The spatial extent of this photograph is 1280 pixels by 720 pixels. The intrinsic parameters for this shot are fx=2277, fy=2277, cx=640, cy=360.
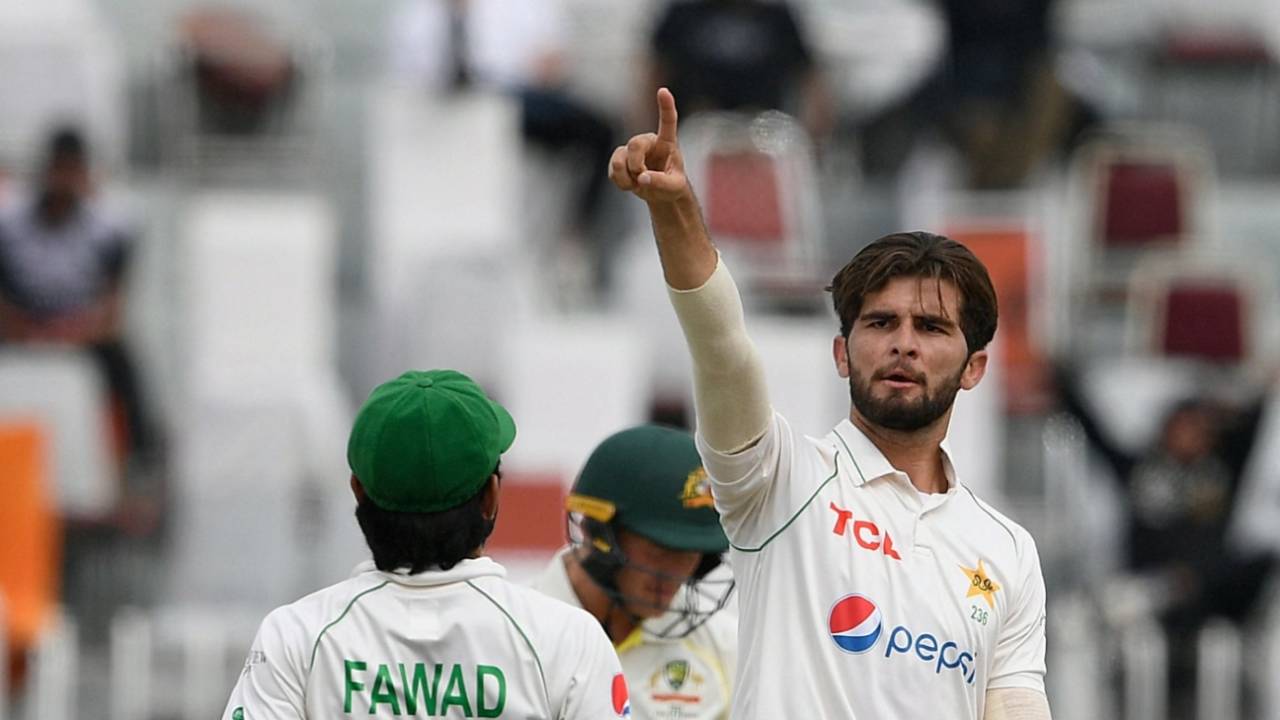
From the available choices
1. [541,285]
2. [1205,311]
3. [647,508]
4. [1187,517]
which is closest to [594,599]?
[647,508]

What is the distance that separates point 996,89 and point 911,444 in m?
7.49

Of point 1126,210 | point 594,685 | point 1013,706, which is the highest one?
point 1126,210

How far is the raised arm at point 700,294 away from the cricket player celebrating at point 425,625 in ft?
1.03

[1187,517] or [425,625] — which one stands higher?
[425,625]

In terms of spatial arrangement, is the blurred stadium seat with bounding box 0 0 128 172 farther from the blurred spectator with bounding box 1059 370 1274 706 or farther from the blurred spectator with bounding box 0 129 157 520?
the blurred spectator with bounding box 1059 370 1274 706

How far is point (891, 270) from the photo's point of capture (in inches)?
134

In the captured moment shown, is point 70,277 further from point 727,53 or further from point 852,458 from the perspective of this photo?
point 852,458

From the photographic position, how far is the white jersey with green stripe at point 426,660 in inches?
123

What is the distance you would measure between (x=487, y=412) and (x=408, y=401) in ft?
0.37

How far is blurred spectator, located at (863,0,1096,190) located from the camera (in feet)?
35.0

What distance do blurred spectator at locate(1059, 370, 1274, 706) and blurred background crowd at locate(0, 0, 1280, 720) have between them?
0.05 feet

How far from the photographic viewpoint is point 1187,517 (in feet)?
30.6

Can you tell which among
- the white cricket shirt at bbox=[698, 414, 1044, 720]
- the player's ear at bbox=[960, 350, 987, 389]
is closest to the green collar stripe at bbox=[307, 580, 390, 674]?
the white cricket shirt at bbox=[698, 414, 1044, 720]

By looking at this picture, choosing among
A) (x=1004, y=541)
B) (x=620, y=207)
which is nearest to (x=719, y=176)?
(x=620, y=207)
